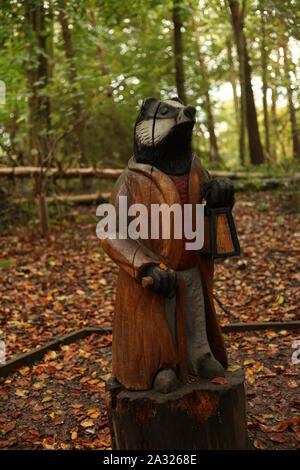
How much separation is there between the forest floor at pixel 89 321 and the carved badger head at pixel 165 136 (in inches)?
50.8

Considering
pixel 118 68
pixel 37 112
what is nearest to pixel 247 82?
pixel 118 68

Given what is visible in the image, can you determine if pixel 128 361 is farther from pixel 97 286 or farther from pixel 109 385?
pixel 97 286

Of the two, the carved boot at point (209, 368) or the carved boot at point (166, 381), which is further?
the carved boot at point (209, 368)

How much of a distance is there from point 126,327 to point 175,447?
29.1 inches

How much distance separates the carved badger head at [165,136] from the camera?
8.56ft

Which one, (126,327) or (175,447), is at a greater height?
(126,327)

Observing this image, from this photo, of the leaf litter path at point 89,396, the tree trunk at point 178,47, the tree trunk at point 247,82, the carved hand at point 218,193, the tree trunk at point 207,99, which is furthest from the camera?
the tree trunk at point 207,99

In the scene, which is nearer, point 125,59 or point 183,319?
point 183,319

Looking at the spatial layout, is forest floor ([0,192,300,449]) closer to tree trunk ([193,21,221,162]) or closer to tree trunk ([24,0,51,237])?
tree trunk ([24,0,51,237])

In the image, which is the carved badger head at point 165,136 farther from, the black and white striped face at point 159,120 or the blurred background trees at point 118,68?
the blurred background trees at point 118,68

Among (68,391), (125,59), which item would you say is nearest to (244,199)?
(125,59)

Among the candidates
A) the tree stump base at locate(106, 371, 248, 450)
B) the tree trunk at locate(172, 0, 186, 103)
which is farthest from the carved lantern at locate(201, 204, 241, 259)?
the tree trunk at locate(172, 0, 186, 103)

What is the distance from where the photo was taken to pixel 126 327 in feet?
8.96

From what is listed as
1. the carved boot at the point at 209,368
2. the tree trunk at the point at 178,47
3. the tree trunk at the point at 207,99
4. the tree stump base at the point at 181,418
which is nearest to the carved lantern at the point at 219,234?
the carved boot at the point at 209,368
